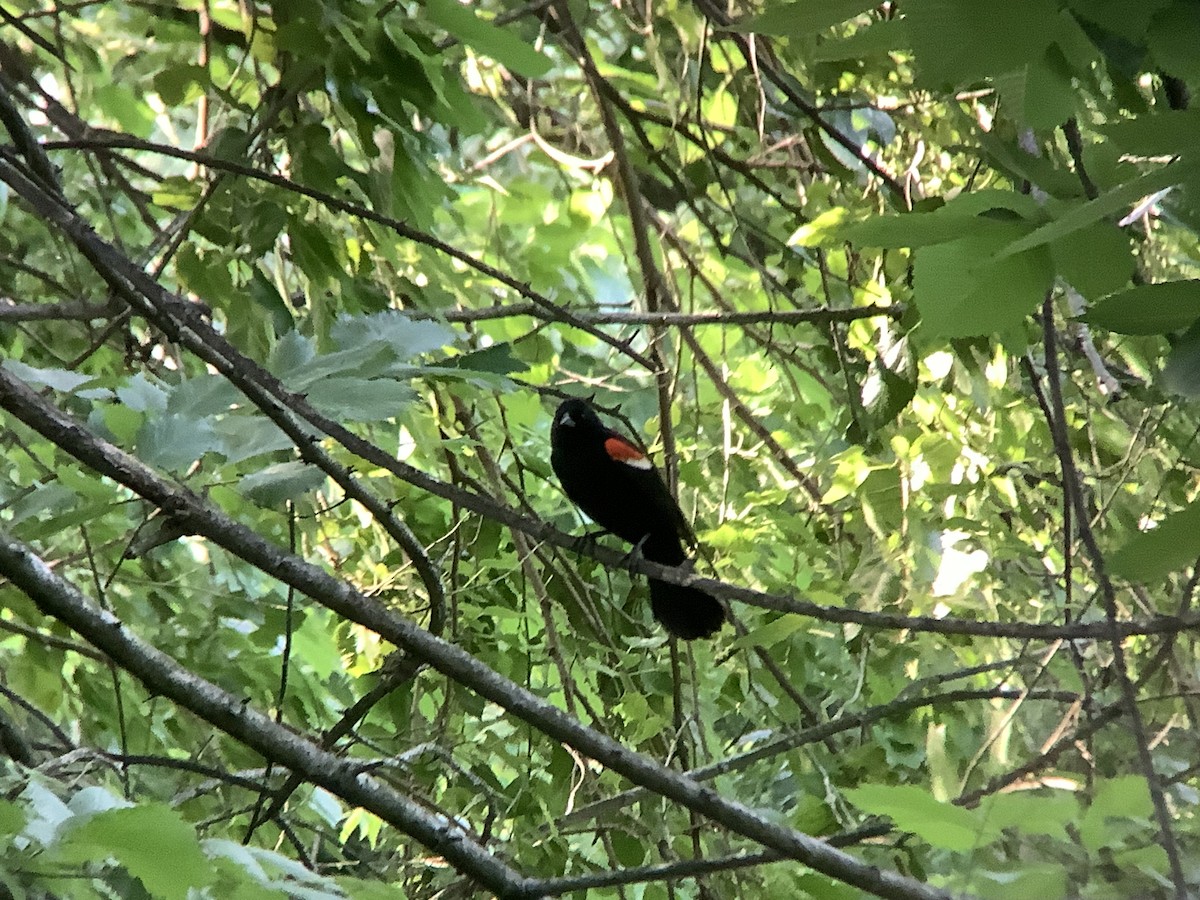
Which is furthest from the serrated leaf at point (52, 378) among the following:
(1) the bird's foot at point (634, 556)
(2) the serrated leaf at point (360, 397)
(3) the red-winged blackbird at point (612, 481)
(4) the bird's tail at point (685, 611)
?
(3) the red-winged blackbird at point (612, 481)

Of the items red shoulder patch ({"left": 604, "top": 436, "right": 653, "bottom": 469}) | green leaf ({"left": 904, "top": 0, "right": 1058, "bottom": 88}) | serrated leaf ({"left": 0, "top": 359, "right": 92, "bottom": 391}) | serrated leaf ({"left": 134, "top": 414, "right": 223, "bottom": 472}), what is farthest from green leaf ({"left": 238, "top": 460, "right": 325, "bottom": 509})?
red shoulder patch ({"left": 604, "top": 436, "right": 653, "bottom": 469})

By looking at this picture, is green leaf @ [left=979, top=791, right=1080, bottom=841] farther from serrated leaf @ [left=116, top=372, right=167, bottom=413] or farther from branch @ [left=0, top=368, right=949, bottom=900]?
serrated leaf @ [left=116, top=372, right=167, bottom=413]

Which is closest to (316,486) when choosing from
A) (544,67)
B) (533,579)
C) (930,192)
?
(544,67)

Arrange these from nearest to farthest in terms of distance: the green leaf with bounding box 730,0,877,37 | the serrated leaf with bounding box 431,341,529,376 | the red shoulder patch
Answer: the green leaf with bounding box 730,0,877,37 → the serrated leaf with bounding box 431,341,529,376 → the red shoulder patch

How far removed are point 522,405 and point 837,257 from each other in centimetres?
→ 92

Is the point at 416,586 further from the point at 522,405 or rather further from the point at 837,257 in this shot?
the point at 837,257

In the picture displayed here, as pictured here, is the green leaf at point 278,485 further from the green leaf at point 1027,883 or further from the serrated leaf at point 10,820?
the green leaf at point 1027,883

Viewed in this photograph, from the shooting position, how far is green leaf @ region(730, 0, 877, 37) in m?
0.70

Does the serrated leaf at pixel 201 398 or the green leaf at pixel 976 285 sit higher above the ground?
the serrated leaf at pixel 201 398

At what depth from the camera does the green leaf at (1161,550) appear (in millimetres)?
720

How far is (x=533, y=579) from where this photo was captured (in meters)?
2.51

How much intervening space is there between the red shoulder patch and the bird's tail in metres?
0.38

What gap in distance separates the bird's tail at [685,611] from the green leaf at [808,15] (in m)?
2.03

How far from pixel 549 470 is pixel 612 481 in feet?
0.75
